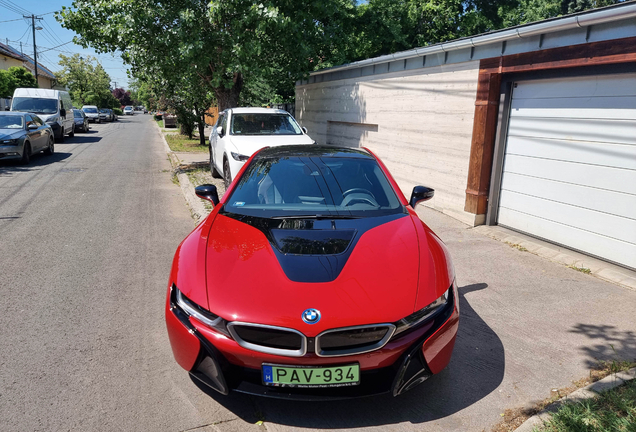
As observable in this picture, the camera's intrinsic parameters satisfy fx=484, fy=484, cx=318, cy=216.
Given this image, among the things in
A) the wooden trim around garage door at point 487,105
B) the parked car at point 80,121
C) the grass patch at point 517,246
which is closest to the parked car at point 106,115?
the parked car at point 80,121

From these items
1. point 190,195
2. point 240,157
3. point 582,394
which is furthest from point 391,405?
point 190,195

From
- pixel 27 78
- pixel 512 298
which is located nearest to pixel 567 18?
pixel 512 298

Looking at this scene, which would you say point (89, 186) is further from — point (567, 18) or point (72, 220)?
point (567, 18)

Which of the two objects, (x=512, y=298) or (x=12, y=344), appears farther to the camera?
(x=512, y=298)

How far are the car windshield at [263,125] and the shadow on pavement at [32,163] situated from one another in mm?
6563

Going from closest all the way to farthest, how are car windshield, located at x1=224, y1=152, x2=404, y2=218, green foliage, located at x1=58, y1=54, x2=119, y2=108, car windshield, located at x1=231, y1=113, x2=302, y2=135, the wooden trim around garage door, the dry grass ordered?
the dry grass → car windshield, located at x1=224, y1=152, x2=404, y2=218 → the wooden trim around garage door → car windshield, located at x1=231, y1=113, x2=302, y2=135 → green foliage, located at x1=58, y1=54, x2=119, y2=108

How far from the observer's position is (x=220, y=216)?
396cm

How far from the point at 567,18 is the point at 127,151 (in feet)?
55.4

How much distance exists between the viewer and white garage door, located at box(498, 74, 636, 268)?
580 cm

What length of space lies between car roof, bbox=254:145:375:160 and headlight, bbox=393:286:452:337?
200 cm

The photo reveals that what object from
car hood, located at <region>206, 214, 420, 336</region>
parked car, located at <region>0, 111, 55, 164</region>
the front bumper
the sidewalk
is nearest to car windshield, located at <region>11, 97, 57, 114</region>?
parked car, located at <region>0, 111, 55, 164</region>

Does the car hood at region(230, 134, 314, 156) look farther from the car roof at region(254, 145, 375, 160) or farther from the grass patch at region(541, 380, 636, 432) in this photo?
the grass patch at region(541, 380, 636, 432)

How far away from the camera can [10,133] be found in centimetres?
1363

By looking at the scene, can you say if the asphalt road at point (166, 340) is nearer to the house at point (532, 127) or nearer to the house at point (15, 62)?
the house at point (532, 127)
